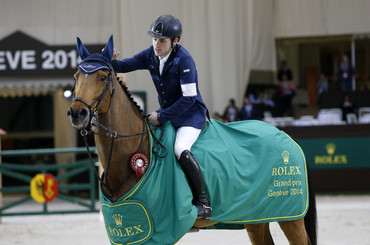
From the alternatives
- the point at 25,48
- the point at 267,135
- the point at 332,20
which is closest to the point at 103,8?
the point at 25,48

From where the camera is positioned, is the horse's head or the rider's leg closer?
the horse's head

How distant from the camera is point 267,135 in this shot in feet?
16.3

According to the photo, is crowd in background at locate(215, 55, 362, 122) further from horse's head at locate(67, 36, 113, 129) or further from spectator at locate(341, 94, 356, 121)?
horse's head at locate(67, 36, 113, 129)

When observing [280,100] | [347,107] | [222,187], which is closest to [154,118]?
[222,187]

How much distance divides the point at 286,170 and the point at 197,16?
11.5m

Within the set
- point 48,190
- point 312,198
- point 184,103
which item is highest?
point 184,103

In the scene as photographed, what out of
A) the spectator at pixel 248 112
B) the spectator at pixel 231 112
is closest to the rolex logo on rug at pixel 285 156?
the spectator at pixel 248 112

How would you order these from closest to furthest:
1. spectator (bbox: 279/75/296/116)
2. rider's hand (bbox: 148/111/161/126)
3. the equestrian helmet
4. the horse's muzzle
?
1. the horse's muzzle
2. the equestrian helmet
3. rider's hand (bbox: 148/111/161/126)
4. spectator (bbox: 279/75/296/116)

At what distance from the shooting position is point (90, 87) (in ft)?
12.8

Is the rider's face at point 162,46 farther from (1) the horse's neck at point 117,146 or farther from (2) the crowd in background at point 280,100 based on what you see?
(2) the crowd in background at point 280,100

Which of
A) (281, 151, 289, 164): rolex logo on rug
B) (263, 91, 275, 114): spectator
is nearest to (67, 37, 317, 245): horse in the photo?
(281, 151, 289, 164): rolex logo on rug

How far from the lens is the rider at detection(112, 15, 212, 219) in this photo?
14.2ft

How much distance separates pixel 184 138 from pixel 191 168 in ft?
0.80

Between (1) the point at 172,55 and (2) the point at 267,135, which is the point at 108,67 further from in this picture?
(2) the point at 267,135
